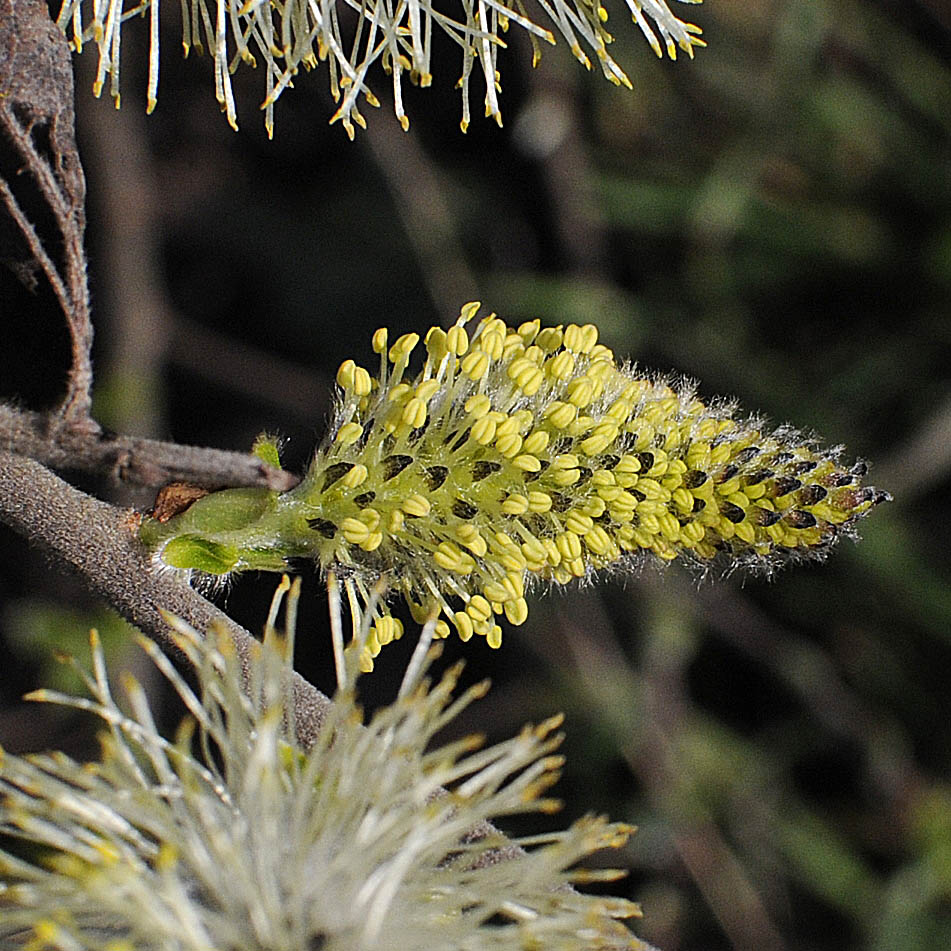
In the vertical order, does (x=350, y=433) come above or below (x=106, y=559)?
above

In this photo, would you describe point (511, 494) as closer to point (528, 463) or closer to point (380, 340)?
point (528, 463)

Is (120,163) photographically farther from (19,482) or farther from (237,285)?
(19,482)

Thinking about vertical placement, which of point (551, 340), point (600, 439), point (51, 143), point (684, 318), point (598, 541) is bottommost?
point (598, 541)

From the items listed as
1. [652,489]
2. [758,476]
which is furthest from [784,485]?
[652,489]

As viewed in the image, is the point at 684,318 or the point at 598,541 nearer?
the point at 598,541

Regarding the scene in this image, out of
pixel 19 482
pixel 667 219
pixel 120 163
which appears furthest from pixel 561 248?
pixel 19 482

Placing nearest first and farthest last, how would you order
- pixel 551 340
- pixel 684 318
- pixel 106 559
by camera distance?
pixel 106 559, pixel 551 340, pixel 684 318

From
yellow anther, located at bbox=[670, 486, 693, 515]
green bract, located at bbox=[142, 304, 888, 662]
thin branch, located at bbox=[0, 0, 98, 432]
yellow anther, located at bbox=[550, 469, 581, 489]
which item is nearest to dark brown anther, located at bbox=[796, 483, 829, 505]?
green bract, located at bbox=[142, 304, 888, 662]

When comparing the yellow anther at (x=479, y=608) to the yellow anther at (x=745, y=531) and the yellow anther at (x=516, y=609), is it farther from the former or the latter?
the yellow anther at (x=745, y=531)
